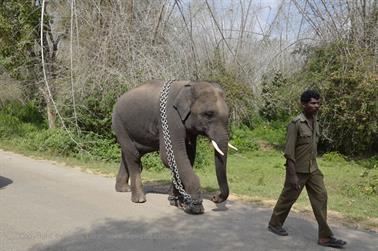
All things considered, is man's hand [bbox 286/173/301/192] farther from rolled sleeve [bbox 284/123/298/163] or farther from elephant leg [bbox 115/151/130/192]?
elephant leg [bbox 115/151/130/192]

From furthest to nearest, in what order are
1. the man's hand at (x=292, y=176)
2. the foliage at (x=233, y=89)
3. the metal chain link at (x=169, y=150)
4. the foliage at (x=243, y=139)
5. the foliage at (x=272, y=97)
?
the foliage at (x=272, y=97) → the foliage at (x=243, y=139) → the foliage at (x=233, y=89) → the metal chain link at (x=169, y=150) → the man's hand at (x=292, y=176)

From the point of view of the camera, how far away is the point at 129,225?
6547 mm

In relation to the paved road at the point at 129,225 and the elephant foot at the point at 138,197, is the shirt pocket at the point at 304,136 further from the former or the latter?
the elephant foot at the point at 138,197

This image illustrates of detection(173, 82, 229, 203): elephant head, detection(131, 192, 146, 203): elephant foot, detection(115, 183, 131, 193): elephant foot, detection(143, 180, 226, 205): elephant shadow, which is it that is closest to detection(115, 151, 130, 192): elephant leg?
detection(115, 183, 131, 193): elephant foot

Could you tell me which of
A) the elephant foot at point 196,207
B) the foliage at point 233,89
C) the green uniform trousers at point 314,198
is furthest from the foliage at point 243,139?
the green uniform trousers at point 314,198

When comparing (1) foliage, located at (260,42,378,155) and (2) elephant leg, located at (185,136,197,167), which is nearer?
(2) elephant leg, located at (185,136,197,167)

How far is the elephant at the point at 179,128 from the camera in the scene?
7.10 meters

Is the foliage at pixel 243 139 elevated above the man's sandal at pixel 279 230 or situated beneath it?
situated beneath

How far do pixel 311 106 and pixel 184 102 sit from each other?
2.17 meters

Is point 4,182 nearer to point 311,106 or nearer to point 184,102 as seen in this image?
point 184,102

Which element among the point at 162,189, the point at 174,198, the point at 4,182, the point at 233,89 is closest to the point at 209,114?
the point at 174,198

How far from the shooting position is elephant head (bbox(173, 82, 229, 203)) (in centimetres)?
705

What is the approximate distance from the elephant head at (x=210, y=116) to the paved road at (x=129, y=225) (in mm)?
631

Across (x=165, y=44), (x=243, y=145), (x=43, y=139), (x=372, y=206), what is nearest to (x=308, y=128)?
(x=372, y=206)
